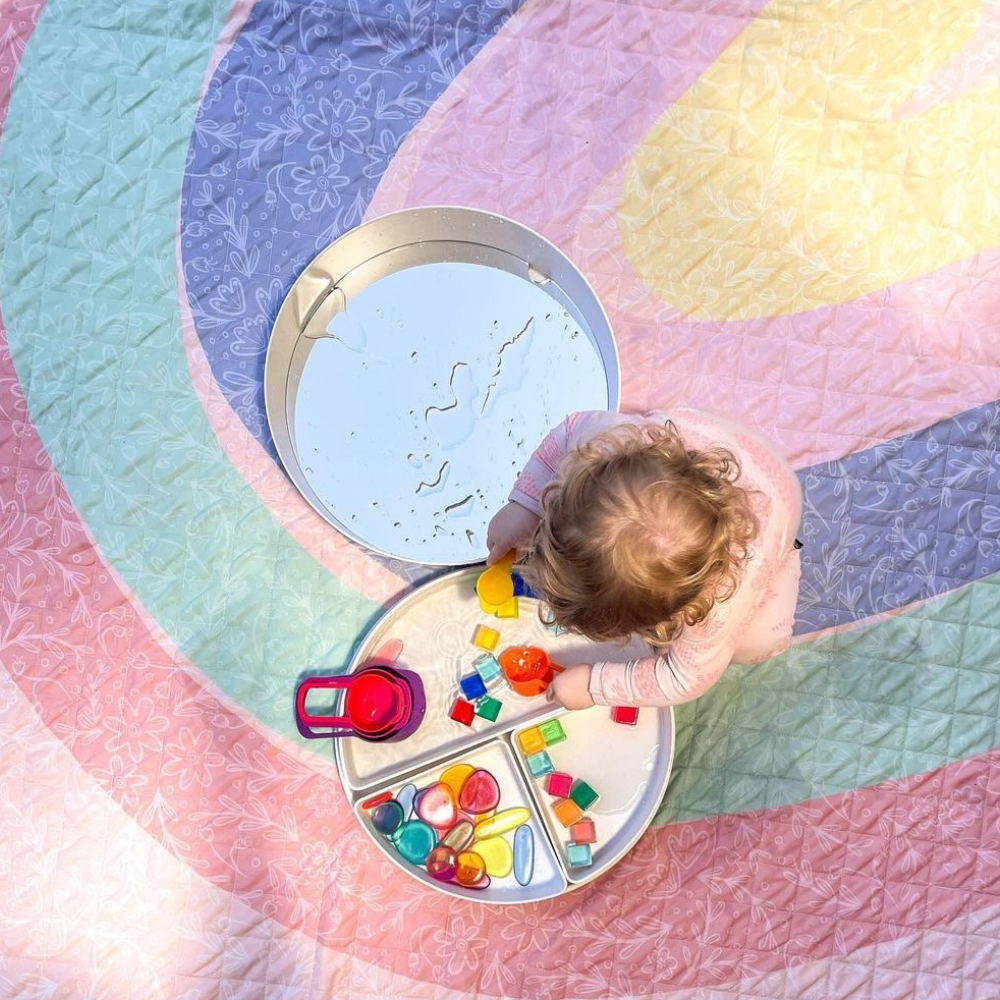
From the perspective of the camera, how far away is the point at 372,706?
3.43ft

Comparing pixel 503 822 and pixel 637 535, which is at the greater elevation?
pixel 637 535

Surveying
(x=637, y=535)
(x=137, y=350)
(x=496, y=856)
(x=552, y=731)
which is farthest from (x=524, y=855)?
(x=137, y=350)

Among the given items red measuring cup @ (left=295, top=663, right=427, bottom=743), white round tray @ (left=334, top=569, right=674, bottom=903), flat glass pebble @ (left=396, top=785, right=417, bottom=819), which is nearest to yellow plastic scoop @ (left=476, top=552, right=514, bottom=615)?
white round tray @ (left=334, top=569, right=674, bottom=903)

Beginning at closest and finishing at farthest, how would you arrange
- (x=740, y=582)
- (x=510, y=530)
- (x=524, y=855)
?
A: (x=740, y=582) < (x=510, y=530) < (x=524, y=855)

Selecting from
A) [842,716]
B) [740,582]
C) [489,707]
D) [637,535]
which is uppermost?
[637,535]

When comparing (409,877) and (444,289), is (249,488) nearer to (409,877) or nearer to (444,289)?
(444,289)

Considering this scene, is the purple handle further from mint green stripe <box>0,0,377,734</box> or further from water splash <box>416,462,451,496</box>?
water splash <box>416,462,451,496</box>

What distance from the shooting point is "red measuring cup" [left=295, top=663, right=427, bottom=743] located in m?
1.05

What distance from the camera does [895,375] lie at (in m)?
1.16

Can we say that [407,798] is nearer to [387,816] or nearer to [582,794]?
[387,816]

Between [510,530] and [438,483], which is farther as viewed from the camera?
[438,483]

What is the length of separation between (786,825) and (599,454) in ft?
1.91

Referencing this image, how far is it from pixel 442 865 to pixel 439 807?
0.06 m

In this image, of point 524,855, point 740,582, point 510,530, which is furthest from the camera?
point 524,855
